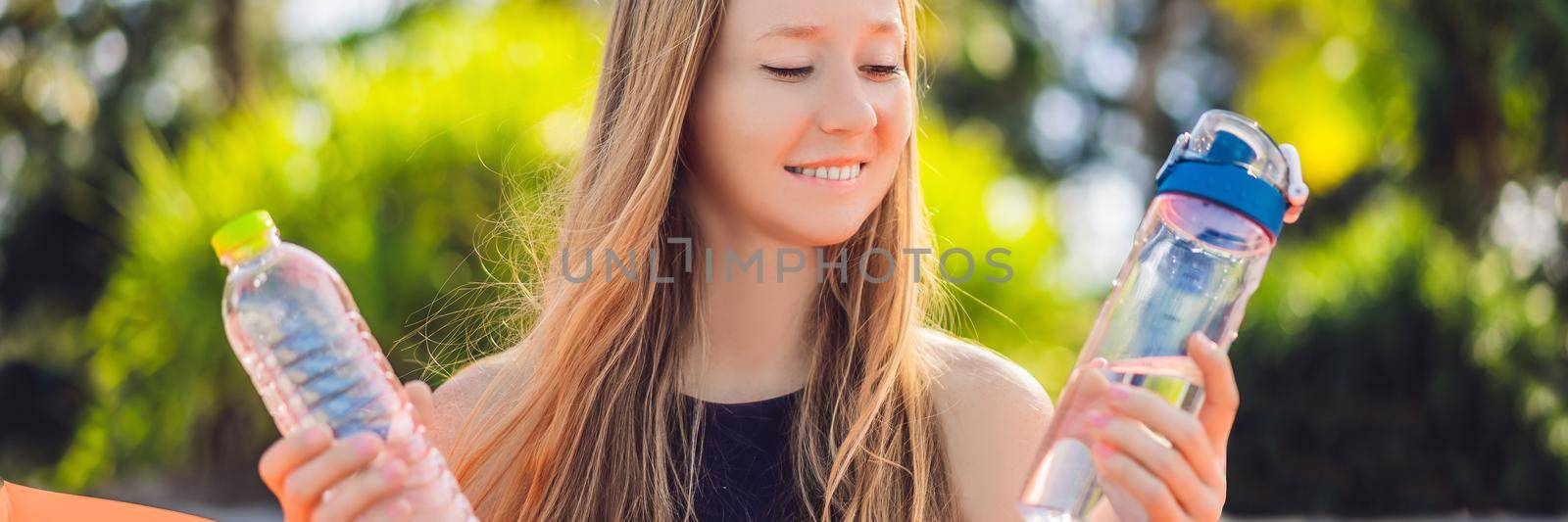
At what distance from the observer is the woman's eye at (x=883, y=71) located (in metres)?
2.16

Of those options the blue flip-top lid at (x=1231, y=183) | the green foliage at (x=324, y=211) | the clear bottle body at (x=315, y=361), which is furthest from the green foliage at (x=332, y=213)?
the blue flip-top lid at (x=1231, y=183)

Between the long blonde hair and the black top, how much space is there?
0.02m

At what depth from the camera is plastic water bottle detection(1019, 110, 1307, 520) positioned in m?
1.62

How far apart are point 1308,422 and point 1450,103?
2558 mm

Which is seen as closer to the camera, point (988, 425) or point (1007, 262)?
point (988, 425)

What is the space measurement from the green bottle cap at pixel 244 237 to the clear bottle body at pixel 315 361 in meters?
0.01

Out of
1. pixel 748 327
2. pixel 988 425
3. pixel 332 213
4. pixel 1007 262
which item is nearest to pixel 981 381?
pixel 988 425

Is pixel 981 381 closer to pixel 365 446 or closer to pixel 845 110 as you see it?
pixel 845 110

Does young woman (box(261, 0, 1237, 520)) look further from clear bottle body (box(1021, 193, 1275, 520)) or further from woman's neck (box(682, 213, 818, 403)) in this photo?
clear bottle body (box(1021, 193, 1275, 520))

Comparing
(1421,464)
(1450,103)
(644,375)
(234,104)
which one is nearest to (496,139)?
(234,104)

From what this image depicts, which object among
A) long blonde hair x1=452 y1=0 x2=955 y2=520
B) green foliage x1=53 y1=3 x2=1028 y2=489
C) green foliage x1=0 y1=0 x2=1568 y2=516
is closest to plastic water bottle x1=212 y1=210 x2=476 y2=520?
long blonde hair x1=452 y1=0 x2=955 y2=520

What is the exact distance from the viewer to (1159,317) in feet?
5.73

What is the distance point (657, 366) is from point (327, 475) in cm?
86

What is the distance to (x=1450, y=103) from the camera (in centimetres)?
887
